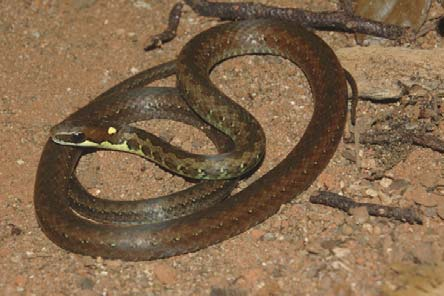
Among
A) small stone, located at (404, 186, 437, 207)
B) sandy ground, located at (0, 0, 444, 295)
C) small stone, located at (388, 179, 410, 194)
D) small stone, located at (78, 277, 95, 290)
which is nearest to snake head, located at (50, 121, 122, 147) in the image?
sandy ground, located at (0, 0, 444, 295)

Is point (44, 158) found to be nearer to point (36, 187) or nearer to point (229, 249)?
point (36, 187)

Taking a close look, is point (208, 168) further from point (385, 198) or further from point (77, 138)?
point (385, 198)

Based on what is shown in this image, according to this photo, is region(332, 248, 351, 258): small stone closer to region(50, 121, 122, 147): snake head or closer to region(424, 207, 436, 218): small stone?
region(424, 207, 436, 218): small stone

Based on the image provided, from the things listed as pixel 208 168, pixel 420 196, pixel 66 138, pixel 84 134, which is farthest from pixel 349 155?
pixel 66 138

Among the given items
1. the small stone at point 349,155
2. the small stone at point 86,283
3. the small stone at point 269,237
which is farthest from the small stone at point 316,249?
the small stone at point 86,283

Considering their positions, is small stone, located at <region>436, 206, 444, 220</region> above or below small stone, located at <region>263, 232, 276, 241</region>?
above

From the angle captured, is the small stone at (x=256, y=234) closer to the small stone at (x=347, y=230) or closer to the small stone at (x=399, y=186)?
the small stone at (x=347, y=230)
